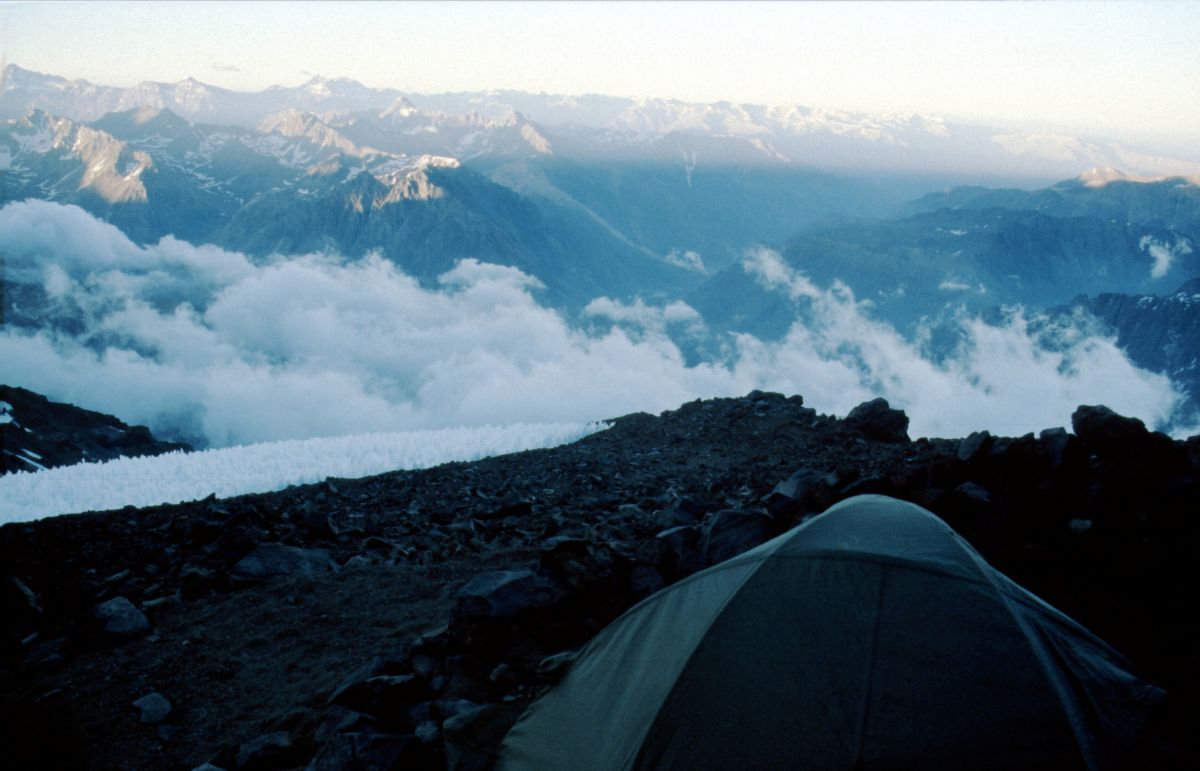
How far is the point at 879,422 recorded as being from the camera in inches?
968

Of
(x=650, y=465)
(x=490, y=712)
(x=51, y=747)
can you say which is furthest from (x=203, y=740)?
(x=650, y=465)

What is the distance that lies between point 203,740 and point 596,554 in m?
5.54

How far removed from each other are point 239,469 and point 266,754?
2017 centimetres

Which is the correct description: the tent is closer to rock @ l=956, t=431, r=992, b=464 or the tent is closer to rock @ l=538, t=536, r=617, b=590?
rock @ l=538, t=536, r=617, b=590

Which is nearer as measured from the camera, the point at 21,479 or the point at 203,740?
the point at 203,740

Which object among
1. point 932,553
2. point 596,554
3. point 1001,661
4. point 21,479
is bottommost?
point 21,479

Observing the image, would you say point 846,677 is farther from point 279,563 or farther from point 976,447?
point 279,563

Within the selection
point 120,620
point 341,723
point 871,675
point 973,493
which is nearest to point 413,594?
point 120,620

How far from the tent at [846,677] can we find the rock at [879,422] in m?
17.8

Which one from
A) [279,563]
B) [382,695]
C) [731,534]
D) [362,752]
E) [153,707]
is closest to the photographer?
[362,752]

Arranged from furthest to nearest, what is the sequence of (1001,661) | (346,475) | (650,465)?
(346,475)
(650,465)
(1001,661)

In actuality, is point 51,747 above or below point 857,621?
below

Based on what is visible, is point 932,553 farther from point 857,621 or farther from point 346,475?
point 346,475

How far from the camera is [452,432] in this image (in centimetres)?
3259
